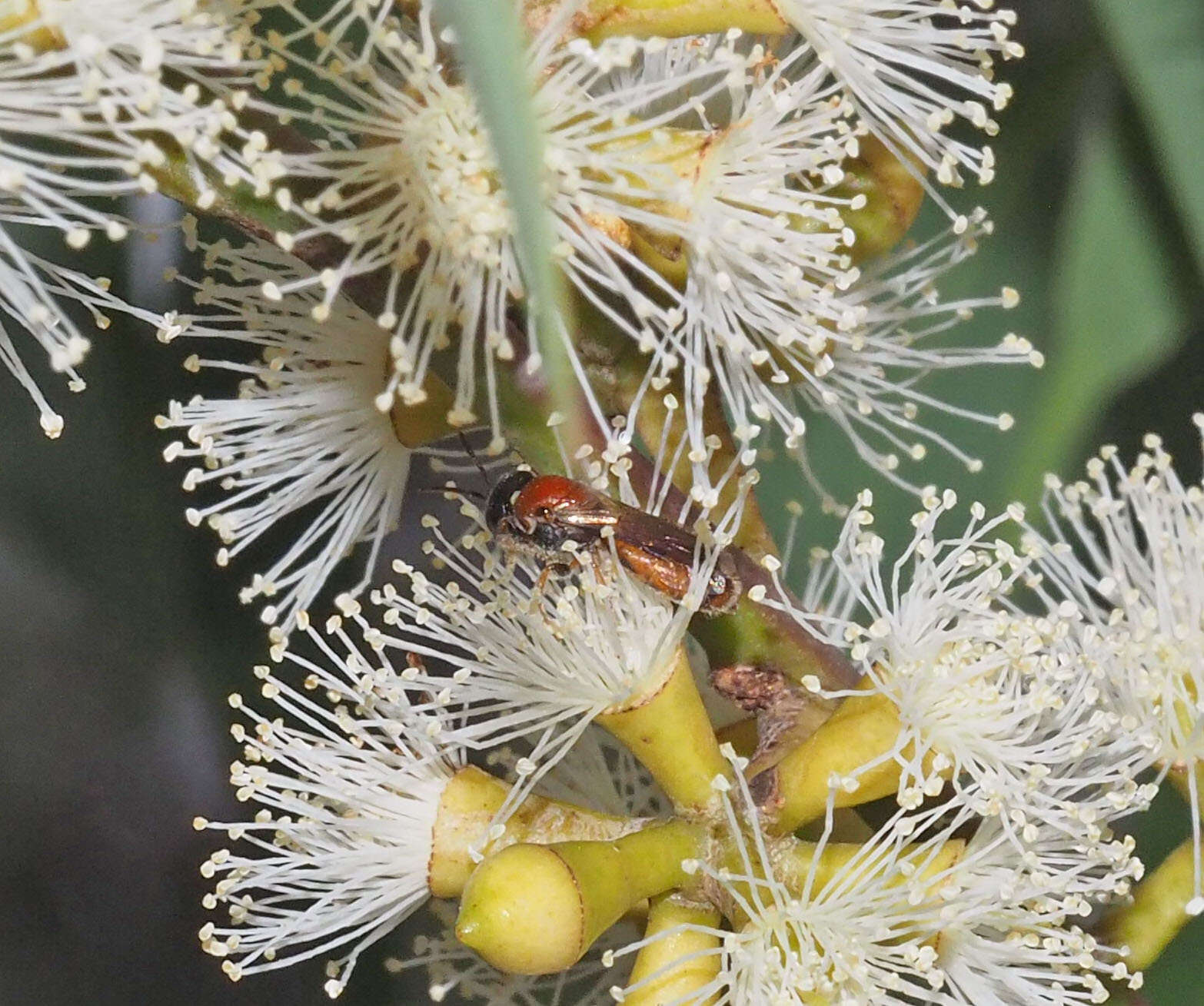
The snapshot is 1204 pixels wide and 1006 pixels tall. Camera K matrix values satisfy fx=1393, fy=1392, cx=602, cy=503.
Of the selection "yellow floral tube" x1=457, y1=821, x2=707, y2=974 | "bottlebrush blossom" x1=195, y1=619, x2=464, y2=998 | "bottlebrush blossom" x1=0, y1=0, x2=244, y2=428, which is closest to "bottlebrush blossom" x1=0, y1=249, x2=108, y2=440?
"bottlebrush blossom" x1=0, y1=0, x2=244, y2=428

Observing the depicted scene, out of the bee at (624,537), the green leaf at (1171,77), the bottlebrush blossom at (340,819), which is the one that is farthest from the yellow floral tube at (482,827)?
the green leaf at (1171,77)

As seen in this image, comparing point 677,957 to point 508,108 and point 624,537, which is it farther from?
point 508,108

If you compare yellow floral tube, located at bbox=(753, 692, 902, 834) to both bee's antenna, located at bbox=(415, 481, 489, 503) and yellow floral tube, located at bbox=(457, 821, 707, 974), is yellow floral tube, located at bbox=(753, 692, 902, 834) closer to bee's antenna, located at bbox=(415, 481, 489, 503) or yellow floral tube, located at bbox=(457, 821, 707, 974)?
yellow floral tube, located at bbox=(457, 821, 707, 974)

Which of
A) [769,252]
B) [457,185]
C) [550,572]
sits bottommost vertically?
[550,572]

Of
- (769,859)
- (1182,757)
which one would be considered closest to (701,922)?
(769,859)

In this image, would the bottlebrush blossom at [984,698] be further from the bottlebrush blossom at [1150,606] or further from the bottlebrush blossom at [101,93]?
the bottlebrush blossom at [101,93]

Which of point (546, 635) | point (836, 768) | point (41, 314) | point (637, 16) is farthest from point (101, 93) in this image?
point (836, 768)
